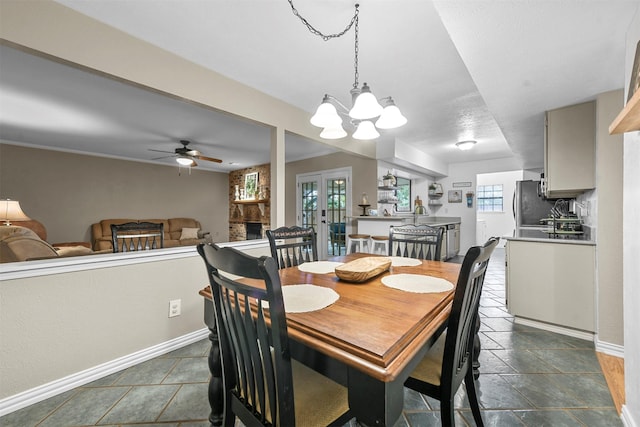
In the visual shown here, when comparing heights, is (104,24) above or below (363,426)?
above

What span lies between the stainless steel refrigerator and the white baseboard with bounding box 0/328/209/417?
4868 millimetres

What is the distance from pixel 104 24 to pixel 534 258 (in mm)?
3903

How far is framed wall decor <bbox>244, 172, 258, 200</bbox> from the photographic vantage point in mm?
7161

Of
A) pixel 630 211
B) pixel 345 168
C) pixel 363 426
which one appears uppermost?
pixel 345 168

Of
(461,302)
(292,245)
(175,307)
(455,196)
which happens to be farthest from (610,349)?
(455,196)

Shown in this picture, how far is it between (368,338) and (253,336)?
0.35 meters

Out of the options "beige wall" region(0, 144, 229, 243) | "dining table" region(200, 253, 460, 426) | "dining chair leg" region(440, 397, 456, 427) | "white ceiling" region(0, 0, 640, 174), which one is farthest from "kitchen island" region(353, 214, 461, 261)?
"beige wall" region(0, 144, 229, 243)

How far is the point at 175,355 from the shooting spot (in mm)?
2014

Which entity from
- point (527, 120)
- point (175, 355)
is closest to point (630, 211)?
point (527, 120)

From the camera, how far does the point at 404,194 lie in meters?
6.60

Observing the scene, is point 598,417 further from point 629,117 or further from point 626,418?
point 629,117

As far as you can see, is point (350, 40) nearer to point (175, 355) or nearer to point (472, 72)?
point (472, 72)

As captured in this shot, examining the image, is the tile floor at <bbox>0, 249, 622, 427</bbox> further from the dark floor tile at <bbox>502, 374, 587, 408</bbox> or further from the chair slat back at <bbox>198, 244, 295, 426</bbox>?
the chair slat back at <bbox>198, 244, 295, 426</bbox>

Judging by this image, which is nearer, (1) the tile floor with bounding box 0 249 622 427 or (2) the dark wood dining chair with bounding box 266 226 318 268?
(1) the tile floor with bounding box 0 249 622 427
